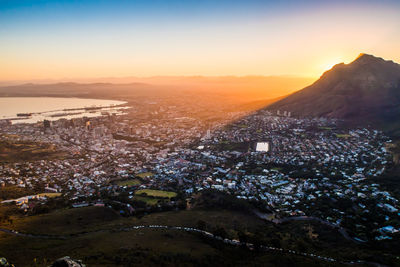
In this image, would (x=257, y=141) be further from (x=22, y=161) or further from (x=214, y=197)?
(x=22, y=161)

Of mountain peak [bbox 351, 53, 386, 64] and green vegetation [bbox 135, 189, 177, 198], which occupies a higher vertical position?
mountain peak [bbox 351, 53, 386, 64]

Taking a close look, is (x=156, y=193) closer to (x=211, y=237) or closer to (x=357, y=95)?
(x=211, y=237)

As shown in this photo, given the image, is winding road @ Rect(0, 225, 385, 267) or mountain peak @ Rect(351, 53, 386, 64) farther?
mountain peak @ Rect(351, 53, 386, 64)

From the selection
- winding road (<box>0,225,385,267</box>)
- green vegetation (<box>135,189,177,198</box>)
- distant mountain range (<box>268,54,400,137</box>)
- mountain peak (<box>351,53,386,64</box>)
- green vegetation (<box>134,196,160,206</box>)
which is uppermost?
mountain peak (<box>351,53,386,64</box>)

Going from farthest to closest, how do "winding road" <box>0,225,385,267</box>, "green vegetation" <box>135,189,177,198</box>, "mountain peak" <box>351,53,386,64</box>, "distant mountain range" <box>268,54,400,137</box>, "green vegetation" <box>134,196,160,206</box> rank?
"mountain peak" <box>351,53,386,64</box>
"distant mountain range" <box>268,54,400,137</box>
"green vegetation" <box>135,189,177,198</box>
"green vegetation" <box>134,196,160,206</box>
"winding road" <box>0,225,385,267</box>

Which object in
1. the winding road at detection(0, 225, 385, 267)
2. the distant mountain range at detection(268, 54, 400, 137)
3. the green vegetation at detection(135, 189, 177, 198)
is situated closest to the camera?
the winding road at detection(0, 225, 385, 267)

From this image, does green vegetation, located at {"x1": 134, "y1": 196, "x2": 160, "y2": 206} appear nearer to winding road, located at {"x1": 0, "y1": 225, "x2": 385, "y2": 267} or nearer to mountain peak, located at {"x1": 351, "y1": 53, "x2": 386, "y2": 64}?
winding road, located at {"x1": 0, "y1": 225, "x2": 385, "y2": 267}

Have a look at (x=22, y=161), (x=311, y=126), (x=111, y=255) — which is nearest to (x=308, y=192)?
(x=111, y=255)

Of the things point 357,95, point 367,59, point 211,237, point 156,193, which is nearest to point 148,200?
point 156,193

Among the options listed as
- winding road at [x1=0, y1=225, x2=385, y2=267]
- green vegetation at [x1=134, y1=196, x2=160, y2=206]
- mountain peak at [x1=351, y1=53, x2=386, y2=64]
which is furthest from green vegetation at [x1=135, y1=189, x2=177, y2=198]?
mountain peak at [x1=351, y1=53, x2=386, y2=64]
